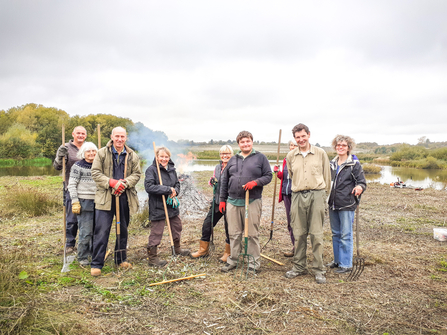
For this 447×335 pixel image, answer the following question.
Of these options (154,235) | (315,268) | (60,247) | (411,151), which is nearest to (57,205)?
(60,247)

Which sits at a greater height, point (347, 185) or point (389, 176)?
point (347, 185)

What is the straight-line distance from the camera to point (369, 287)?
3.90 meters

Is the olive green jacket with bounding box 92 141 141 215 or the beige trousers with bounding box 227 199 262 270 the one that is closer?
the olive green jacket with bounding box 92 141 141 215

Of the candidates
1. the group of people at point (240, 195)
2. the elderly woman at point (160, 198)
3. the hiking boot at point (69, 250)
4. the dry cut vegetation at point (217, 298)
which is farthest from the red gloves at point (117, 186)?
the hiking boot at point (69, 250)

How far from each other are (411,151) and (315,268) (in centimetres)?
4577

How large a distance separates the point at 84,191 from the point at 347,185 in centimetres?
428

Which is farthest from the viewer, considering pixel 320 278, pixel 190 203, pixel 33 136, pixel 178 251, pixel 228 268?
pixel 33 136

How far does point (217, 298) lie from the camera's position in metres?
3.56

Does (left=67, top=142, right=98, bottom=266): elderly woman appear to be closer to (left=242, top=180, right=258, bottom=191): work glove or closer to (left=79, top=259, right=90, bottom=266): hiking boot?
(left=79, top=259, right=90, bottom=266): hiking boot

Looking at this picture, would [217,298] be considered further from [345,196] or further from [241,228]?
[345,196]

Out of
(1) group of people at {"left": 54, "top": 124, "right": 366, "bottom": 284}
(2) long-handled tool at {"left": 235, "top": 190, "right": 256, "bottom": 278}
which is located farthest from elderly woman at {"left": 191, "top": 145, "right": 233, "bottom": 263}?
(2) long-handled tool at {"left": 235, "top": 190, "right": 256, "bottom": 278}

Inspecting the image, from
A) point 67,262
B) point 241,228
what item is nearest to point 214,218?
point 241,228

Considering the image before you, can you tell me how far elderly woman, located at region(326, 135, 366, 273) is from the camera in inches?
175

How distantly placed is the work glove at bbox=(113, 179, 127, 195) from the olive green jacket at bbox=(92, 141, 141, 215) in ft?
0.27
